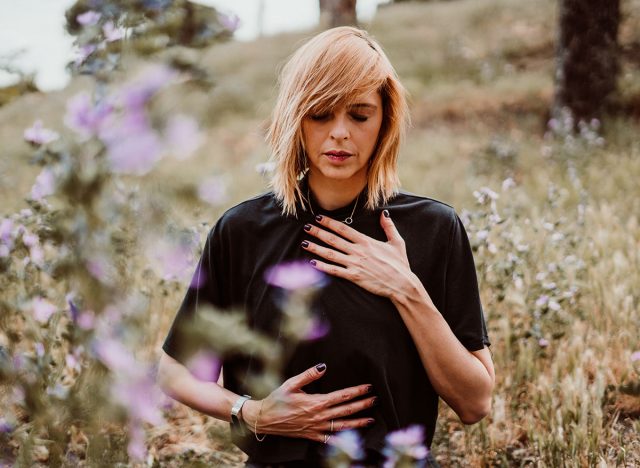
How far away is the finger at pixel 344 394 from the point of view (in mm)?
1727

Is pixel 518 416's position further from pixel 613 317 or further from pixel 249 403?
pixel 249 403

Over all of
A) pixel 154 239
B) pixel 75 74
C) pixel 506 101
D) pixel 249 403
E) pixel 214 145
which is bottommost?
pixel 214 145

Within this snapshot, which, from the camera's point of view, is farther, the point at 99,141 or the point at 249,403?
the point at 249,403

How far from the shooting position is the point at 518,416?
2.56 metres

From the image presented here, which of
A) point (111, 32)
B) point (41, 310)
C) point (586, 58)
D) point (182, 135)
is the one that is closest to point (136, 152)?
point (182, 135)

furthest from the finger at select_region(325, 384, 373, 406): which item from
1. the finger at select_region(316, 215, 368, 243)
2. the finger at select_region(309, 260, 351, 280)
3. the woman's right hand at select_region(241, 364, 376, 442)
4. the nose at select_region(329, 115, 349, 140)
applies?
the nose at select_region(329, 115, 349, 140)

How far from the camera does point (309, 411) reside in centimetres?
172

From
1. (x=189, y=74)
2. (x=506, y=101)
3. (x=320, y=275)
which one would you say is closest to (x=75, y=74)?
(x=189, y=74)

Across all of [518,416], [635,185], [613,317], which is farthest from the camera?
[635,185]

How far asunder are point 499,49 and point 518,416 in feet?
41.1

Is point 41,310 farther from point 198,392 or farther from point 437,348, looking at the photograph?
point 437,348

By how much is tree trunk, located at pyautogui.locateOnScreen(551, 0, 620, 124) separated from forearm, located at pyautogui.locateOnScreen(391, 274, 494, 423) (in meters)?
6.42

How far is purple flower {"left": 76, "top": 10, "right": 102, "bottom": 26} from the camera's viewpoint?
825mm

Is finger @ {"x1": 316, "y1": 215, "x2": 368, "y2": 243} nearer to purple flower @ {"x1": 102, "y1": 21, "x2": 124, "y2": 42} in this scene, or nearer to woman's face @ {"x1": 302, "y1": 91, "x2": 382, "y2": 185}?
woman's face @ {"x1": 302, "y1": 91, "x2": 382, "y2": 185}
